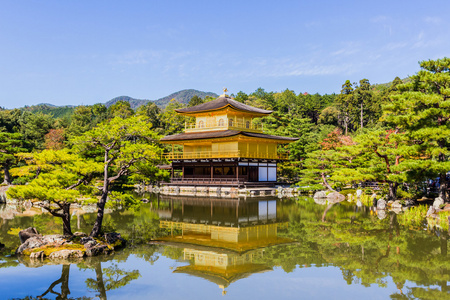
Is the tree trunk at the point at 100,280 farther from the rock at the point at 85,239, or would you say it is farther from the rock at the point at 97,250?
the rock at the point at 85,239

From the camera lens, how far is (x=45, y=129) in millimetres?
47562

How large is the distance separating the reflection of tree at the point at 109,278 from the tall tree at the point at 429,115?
1383 centimetres

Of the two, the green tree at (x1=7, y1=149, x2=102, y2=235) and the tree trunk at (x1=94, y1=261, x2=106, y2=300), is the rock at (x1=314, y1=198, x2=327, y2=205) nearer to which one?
the green tree at (x1=7, y1=149, x2=102, y2=235)

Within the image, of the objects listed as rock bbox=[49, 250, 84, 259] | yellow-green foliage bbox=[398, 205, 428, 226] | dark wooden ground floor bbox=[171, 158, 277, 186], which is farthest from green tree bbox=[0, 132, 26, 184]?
yellow-green foliage bbox=[398, 205, 428, 226]

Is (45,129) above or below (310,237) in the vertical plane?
above

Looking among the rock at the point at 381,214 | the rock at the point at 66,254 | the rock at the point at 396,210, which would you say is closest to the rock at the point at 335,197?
the rock at the point at 396,210

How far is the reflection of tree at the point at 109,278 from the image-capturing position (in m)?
7.76

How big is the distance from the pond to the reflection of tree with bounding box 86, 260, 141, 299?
0.07 feet

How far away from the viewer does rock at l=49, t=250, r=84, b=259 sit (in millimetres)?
9828

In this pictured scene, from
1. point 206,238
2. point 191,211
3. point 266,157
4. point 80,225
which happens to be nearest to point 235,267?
point 206,238

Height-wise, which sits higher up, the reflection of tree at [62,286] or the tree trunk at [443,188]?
the tree trunk at [443,188]

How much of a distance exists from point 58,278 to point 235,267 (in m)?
4.10

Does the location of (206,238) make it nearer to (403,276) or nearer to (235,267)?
(235,267)

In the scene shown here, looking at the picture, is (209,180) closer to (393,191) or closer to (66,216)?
(393,191)
